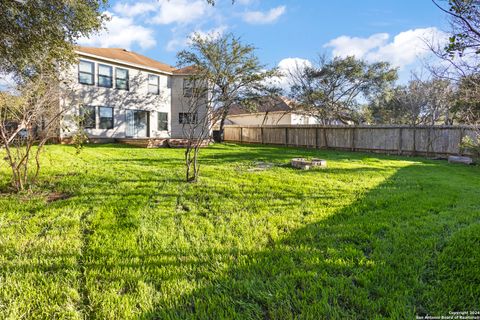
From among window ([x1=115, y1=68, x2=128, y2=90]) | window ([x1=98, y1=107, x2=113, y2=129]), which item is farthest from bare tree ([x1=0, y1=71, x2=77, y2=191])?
window ([x1=115, y1=68, x2=128, y2=90])

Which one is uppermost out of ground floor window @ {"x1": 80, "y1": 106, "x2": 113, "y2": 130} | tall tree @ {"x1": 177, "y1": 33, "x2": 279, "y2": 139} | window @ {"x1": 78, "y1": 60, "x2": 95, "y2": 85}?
tall tree @ {"x1": 177, "y1": 33, "x2": 279, "y2": 139}

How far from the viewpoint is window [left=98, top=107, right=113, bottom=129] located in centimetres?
1569

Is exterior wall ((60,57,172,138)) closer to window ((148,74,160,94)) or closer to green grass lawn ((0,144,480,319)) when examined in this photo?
window ((148,74,160,94))

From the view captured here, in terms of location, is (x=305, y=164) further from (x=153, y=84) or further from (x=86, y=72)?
(x=153, y=84)

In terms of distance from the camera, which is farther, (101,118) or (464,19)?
(101,118)

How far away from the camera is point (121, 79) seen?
1648 centimetres

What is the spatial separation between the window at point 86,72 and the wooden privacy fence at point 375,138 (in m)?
10.8

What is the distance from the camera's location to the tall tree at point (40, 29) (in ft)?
15.5

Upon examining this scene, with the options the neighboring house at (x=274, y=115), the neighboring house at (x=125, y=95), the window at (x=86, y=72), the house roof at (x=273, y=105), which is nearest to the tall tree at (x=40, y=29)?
the neighboring house at (x=125, y=95)

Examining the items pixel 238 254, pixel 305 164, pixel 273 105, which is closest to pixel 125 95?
pixel 273 105

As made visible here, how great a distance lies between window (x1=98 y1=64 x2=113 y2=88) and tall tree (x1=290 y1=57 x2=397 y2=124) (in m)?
12.1

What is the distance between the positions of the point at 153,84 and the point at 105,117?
4028 millimetres

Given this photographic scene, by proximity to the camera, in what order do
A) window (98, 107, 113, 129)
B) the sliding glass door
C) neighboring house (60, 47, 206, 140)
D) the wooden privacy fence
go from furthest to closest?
the sliding glass door, window (98, 107, 113, 129), neighboring house (60, 47, 206, 140), the wooden privacy fence

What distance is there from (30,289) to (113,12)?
587 cm
